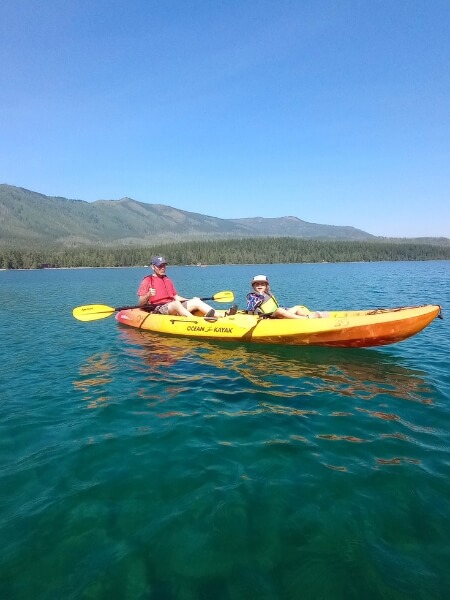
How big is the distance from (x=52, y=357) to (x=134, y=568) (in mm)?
9709

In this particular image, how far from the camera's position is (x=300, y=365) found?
35.9ft

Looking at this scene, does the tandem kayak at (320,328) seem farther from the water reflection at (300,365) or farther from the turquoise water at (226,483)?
the turquoise water at (226,483)

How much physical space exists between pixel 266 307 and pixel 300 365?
2.92 m

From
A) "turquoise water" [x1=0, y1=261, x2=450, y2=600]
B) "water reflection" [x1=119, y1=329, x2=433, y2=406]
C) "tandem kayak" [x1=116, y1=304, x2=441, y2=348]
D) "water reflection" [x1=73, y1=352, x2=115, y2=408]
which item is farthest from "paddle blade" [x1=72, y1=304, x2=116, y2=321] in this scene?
"turquoise water" [x1=0, y1=261, x2=450, y2=600]

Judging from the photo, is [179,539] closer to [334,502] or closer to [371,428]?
[334,502]

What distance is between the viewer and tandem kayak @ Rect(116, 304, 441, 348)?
11.0 meters

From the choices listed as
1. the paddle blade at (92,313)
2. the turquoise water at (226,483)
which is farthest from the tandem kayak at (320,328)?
the paddle blade at (92,313)

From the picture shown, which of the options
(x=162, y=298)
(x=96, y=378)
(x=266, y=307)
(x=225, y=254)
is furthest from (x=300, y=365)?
(x=225, y=254)

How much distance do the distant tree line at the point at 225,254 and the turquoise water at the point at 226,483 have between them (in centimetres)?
12677

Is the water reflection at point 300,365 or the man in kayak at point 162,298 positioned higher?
the man in kayak at point 162,298

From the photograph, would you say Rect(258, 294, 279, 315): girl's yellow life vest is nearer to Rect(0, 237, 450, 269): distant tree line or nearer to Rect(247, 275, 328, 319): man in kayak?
Rect(247, 275, 328, 319): man in kayak

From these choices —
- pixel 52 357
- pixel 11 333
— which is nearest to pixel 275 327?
pixel 52 357

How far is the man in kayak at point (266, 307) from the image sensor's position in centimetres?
1292

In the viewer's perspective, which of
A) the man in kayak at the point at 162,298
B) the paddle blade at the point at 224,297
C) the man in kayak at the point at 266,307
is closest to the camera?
the man in kayak at the point at 266,307
